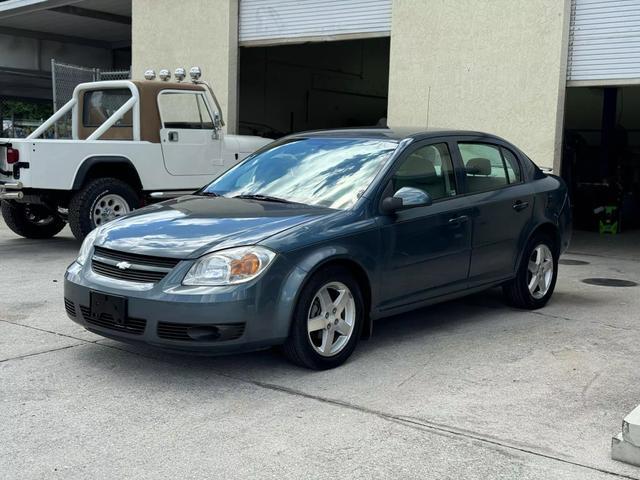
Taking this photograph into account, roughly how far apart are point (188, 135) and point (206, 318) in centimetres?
671

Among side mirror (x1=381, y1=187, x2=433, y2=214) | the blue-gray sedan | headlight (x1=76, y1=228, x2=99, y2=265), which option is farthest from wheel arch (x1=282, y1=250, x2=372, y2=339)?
headlight (x1=76, y1=228, x2=99, y2=265)

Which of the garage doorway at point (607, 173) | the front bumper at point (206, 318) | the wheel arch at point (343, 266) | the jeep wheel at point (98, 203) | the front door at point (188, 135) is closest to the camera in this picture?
the front bumper at point (206, 318)

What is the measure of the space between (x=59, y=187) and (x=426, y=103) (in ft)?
18.2

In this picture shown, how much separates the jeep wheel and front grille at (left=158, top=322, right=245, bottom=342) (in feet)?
18.2

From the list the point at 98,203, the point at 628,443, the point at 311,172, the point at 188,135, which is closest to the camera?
the point at 628,443

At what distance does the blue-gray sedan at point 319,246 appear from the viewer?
4531mm

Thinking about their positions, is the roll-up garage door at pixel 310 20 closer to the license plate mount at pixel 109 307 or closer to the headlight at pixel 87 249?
the headlight at pixel 87 249

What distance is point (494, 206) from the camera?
629 cm

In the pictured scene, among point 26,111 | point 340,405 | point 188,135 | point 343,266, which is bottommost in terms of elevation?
point 340,405

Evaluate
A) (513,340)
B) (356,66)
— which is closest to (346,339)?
(513,340)

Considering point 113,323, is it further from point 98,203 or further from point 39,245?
point 39,245

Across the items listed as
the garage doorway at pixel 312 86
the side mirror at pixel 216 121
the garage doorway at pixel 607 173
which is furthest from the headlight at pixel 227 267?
the garage doorway at pixel 312 86

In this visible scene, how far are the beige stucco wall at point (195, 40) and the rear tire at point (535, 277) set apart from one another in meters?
8.53

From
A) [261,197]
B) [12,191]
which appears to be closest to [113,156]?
[12,191]
